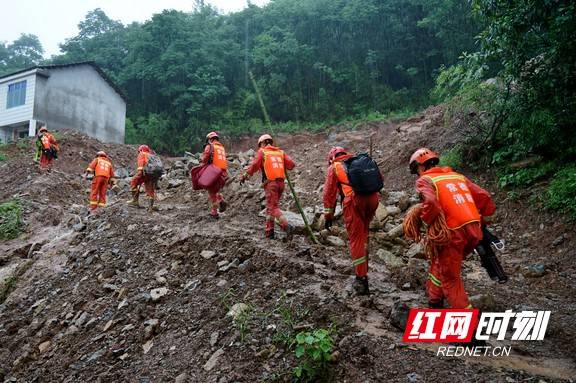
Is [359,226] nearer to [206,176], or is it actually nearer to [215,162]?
[206,176]

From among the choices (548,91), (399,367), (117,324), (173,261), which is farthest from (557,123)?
(117,324)

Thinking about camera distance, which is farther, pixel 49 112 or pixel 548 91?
pixel 49 112

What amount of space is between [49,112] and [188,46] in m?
10.6

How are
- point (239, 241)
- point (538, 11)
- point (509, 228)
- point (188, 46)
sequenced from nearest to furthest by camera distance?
point (239, 241), point (538, 11), point (509, 228), point (188, 46)

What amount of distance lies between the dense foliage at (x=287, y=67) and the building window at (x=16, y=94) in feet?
24.1

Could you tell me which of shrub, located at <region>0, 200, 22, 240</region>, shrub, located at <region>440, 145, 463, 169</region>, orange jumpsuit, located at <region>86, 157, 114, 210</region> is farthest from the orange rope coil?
shrub, located at <region>0, 200, 22, 240</region>

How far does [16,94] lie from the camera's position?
76.3 ft

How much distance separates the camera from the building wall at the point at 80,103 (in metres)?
23.1

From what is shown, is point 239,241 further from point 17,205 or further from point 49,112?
point 49,112

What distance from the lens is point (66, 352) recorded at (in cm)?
507

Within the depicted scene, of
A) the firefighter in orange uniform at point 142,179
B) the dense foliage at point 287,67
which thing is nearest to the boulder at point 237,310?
the firefighter in orange uniform at point 142,179

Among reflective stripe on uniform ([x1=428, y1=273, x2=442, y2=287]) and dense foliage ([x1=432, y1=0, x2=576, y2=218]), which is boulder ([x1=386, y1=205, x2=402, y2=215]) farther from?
reflective stripe on uniform ([x1=428, y1=273, x2=442, y2=287])

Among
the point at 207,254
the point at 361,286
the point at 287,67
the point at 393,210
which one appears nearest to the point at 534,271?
the point at 393,210

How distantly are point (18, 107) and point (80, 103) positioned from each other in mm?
3327
